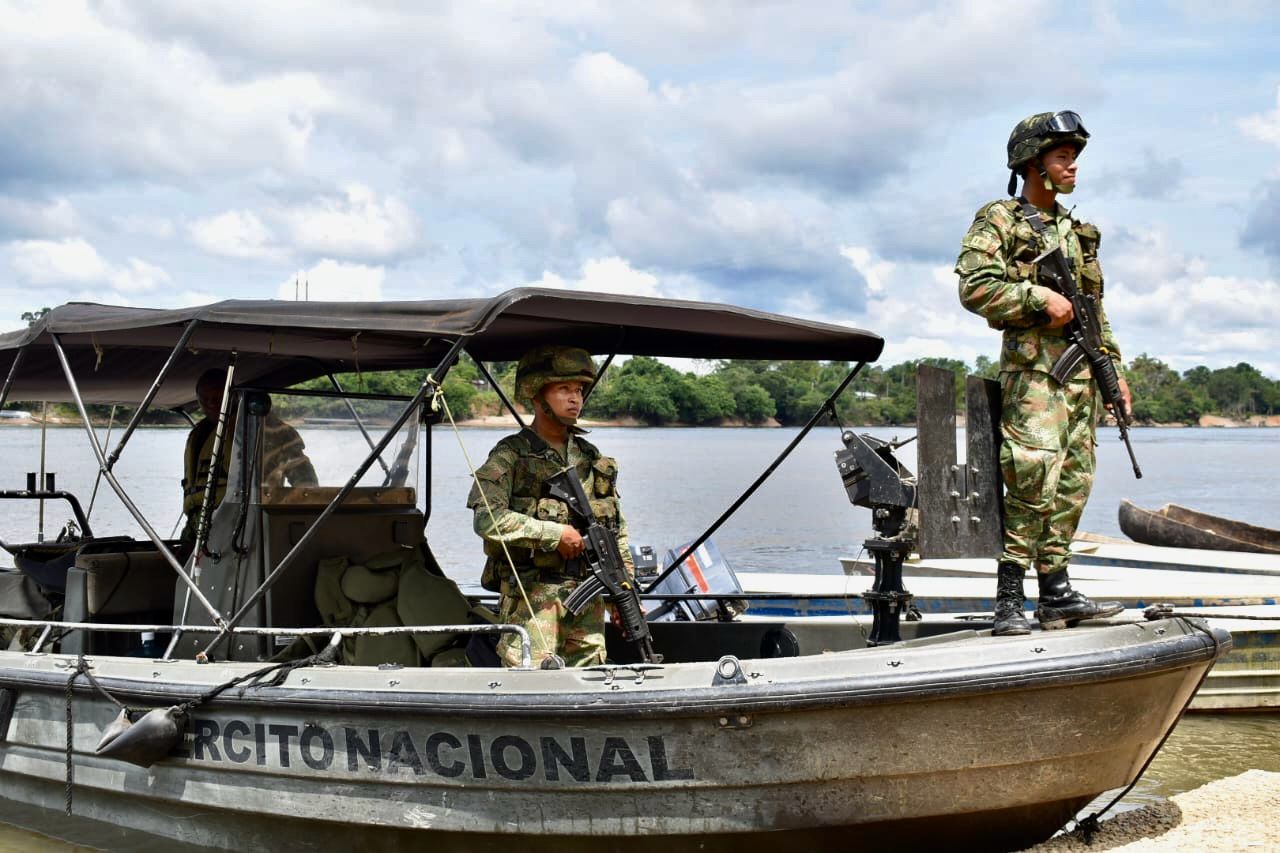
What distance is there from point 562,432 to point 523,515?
50 centimetres

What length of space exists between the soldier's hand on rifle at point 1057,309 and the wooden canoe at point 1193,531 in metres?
13.6

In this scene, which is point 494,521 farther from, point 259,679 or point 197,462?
point 197,462

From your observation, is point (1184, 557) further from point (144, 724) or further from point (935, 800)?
point (144, 724)

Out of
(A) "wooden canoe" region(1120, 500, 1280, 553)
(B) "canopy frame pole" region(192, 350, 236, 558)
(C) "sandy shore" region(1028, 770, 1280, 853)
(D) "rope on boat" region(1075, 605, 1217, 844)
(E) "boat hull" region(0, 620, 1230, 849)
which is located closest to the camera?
(E) "boat hull" region(0, 620, 1230, 849)

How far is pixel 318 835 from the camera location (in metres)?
5.53

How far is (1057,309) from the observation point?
5.21m

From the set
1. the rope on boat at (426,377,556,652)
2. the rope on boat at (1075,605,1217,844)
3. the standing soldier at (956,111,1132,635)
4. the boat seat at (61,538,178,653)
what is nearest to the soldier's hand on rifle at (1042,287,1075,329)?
the standing soldier at (956,111,1132,635)

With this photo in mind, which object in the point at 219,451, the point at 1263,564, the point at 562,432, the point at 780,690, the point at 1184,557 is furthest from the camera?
the point at 1184,557

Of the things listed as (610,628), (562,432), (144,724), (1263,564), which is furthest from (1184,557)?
(144,724)

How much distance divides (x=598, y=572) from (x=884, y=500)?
1.23 meters

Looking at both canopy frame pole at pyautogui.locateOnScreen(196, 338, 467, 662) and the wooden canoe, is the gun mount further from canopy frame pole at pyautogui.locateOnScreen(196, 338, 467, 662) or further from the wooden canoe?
the wooden canoe

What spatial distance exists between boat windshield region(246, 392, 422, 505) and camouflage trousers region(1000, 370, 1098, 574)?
2.95m

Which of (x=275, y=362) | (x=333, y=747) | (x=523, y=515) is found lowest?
(x=333, y=747)

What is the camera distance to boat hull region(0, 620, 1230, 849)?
4.66 m
